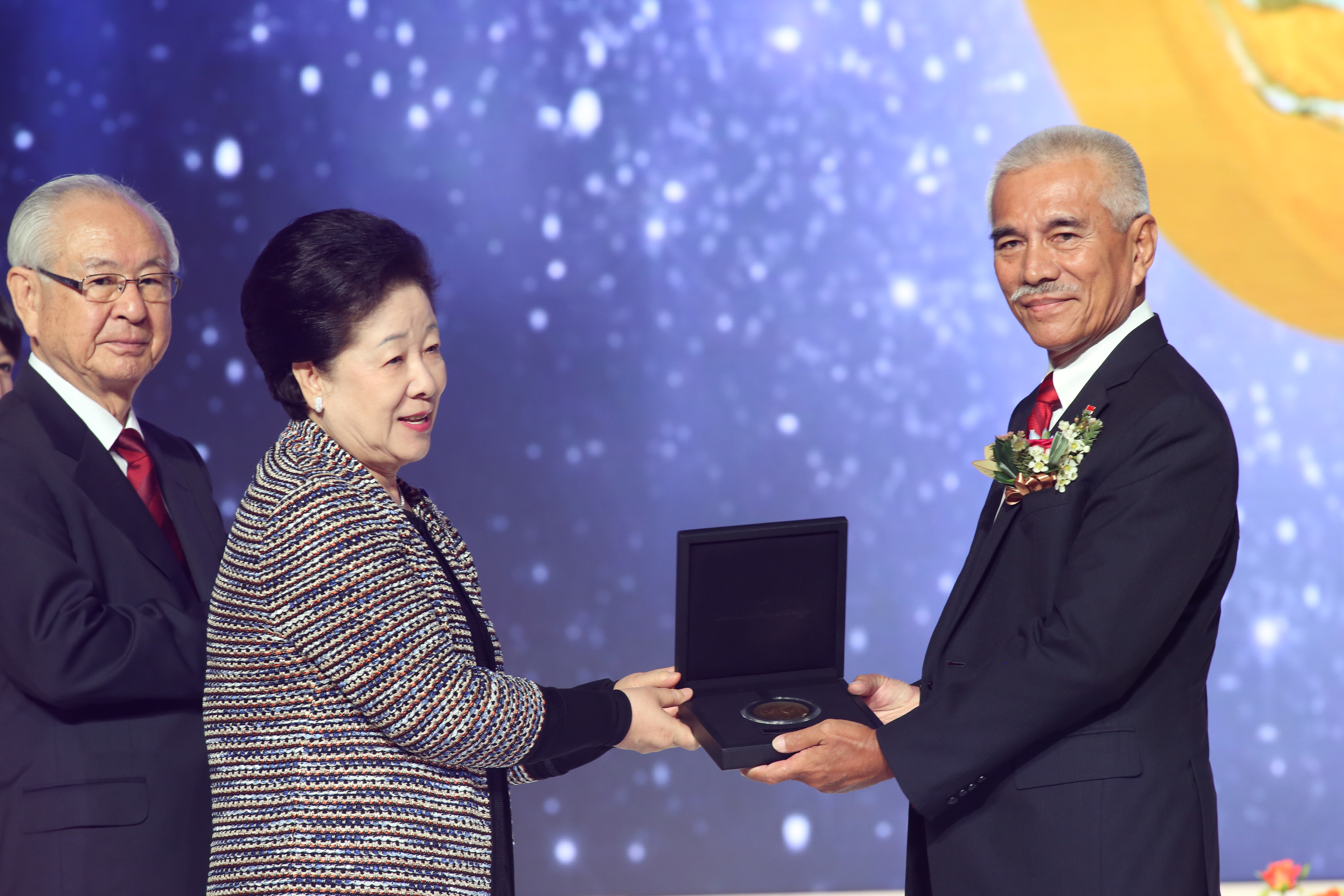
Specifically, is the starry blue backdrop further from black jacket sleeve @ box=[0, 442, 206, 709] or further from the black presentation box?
black jacket sleeve @ box=[0, 442, 206, 709]

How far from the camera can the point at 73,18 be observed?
11.1 ft

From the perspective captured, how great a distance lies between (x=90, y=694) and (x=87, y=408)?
569 mm

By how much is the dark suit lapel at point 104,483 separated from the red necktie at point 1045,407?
149 cm

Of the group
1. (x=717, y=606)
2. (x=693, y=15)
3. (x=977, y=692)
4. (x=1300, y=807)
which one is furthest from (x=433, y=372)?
(x=1300, y=807)

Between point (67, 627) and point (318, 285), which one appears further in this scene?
point (67, 627)

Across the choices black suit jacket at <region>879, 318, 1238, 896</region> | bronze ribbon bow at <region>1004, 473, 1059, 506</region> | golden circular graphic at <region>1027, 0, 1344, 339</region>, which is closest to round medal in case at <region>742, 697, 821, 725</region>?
black suit jacket at <region>879, 318, 1238, 896</region>

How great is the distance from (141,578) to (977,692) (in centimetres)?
140

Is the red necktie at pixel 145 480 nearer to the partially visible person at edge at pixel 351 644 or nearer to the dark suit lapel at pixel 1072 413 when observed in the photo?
the partially visible person at edge at pixel 351 644

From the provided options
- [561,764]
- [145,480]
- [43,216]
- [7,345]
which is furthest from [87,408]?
[561,764]

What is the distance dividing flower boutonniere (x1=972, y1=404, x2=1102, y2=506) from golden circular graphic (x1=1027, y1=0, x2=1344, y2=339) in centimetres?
205

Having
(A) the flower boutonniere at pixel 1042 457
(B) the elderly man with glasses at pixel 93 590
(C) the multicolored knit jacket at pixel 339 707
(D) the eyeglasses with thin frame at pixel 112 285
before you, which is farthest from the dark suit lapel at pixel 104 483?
(A) the flower boutonniere at pixel 1042 457

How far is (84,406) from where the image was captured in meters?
2.12

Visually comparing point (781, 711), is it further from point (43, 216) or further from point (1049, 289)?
point (43, 216)

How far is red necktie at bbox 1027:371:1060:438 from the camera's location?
187cm
